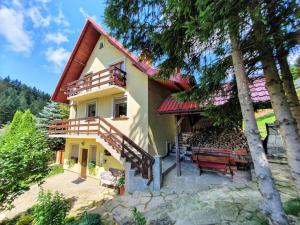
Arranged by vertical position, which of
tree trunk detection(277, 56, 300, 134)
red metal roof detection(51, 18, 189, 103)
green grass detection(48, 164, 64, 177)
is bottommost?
green grass detection(48, 164, 64, 177)

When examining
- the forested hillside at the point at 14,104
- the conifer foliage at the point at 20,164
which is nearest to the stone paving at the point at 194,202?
the conifer foliage at the point at 20,164

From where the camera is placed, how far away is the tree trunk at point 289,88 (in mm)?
3783

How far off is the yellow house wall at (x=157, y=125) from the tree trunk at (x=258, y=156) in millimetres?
6203

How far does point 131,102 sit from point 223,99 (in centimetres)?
596

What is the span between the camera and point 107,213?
5.80 m

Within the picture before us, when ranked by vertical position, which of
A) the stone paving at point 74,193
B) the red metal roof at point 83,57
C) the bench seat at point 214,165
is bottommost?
the stone paving at point 74,193

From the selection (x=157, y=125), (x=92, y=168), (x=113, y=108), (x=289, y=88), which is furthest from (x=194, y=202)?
(x=92, y=168)

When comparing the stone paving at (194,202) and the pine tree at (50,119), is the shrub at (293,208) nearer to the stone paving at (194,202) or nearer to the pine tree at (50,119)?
the stone paving at (194,202)

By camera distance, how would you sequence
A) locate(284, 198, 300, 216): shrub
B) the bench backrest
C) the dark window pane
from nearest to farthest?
locate(284, 198, 300, 216): shrub < the bench backrest < the dark window pane

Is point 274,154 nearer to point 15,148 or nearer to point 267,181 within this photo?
point 267,181

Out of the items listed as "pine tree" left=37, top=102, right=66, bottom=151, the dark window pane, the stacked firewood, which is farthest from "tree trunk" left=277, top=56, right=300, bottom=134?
"pine tree" left=37, top=102, right=66, bottom=151

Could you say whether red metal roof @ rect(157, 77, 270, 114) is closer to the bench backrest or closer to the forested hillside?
the bench backrest

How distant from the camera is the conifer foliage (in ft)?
20.5

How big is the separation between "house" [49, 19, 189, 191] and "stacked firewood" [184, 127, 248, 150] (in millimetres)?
2449
